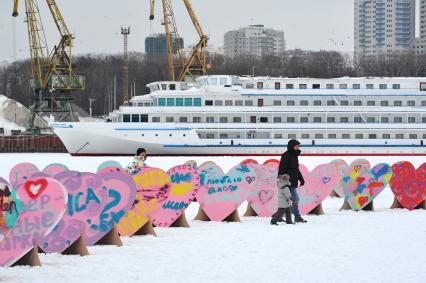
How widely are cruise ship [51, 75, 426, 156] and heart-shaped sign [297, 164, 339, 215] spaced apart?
43.0 metres

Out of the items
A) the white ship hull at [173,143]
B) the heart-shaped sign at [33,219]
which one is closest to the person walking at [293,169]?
the heart-shaped sign at [33,219]

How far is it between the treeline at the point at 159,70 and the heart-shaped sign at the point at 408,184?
257ft

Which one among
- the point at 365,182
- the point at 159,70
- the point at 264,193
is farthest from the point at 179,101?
the point at 264,193

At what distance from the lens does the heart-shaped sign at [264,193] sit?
14773mm

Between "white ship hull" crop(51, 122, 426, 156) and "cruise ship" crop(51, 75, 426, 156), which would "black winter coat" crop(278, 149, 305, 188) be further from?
"cruise ship" crop(51, 75, 426, 156)

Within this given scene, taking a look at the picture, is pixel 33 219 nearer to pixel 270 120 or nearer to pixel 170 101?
pixel 170 101

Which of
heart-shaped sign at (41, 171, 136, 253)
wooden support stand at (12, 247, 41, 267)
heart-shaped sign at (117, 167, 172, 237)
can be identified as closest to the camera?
wooden support stand at (12, 247, 41, 267)

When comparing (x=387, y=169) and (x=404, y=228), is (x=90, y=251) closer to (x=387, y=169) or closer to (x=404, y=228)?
(x=404, y=228)

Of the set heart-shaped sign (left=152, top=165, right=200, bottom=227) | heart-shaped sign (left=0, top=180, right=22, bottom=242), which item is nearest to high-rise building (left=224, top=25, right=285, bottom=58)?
heart-shaped sign (left=152, top=165, right=200, bottom=227)

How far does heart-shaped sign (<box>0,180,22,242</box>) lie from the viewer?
27.8ft

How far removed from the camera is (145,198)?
39.8ft

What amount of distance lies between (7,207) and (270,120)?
52.3 meters

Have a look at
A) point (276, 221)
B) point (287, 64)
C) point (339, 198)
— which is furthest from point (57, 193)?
point (287, 64)

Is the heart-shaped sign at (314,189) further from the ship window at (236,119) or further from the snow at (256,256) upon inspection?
the ship window at (236,119)
